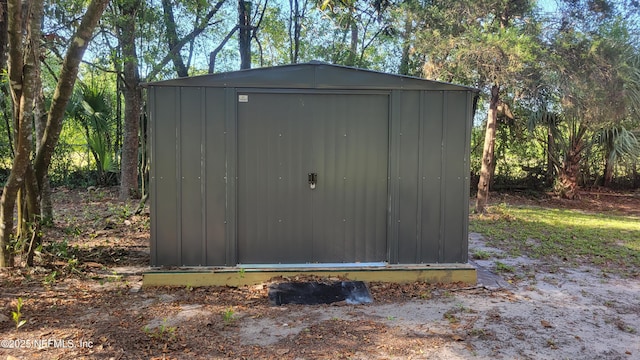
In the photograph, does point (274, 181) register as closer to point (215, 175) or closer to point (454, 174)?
point (215, 175)

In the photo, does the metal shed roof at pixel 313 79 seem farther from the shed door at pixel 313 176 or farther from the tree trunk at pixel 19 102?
the tree trunk at pixel 19 102

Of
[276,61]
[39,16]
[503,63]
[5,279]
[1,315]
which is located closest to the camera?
[1,315]

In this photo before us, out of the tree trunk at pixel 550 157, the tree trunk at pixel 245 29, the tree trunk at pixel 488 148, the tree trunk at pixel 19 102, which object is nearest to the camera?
the tree trunk at pixel 19 102

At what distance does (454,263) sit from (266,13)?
11.7 m

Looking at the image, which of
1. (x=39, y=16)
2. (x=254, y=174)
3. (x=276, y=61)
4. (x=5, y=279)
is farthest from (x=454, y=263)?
(x=276, y=61)

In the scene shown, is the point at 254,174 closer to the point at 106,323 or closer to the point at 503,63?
the point at 106,323

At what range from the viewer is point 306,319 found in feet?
12.4

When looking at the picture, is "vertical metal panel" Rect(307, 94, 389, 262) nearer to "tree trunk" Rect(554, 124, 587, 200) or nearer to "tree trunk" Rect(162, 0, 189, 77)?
"tree trunk" Rect(162, 0, 189, 77)

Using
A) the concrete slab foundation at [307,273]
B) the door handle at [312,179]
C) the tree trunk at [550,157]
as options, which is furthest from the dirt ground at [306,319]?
the tree trunk at [550,157]

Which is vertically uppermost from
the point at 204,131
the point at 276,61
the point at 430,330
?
the point at 276,61

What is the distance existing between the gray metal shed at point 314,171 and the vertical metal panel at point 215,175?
0.01 meters

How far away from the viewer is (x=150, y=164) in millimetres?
4559

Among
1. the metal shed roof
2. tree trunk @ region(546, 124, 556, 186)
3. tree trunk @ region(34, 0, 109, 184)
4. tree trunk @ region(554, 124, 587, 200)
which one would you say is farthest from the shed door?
tree trunk @ region(554, 124, 587, 200)

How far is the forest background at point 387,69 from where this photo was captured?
4.66 m
